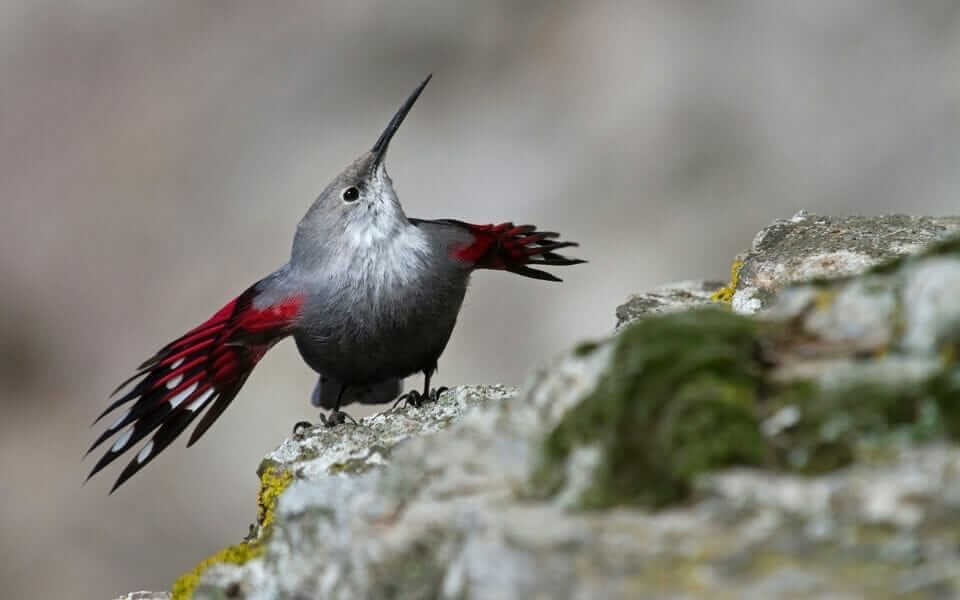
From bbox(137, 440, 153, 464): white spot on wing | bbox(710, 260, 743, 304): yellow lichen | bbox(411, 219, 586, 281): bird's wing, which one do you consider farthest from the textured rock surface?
bbox(137, 440, 153, 464): white spot on wing

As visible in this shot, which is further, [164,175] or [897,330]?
[164,175]

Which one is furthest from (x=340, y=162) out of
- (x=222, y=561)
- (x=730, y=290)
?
(x=222, y=561)

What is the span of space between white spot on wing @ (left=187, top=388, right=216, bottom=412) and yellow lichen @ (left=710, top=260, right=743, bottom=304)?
207 centimetres

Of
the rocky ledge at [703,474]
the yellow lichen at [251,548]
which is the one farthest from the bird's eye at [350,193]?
the rocky ledge at [703,474]

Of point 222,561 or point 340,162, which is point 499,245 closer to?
point 222,561

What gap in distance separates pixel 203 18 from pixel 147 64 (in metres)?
0.75

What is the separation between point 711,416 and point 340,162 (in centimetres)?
904

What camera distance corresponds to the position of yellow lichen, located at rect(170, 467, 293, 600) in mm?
2960

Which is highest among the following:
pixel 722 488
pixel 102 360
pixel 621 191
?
pixel 621 191

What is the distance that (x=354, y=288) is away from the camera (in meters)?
4.91

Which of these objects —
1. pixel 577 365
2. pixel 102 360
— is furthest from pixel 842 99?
pixel 577 365

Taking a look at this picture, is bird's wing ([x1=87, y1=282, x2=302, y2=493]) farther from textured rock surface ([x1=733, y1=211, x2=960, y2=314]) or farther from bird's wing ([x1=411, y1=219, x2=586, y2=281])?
textured rock surface ([x1=733, y1=211, x2=960, y2=314])

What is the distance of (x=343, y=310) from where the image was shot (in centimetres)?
489

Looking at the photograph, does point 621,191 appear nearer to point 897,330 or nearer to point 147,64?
point 147,64
